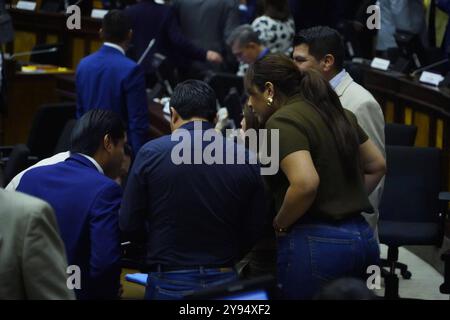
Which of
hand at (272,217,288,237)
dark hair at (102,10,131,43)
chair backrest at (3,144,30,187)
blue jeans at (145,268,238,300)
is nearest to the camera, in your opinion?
blue jeans at (145,268,238,300)

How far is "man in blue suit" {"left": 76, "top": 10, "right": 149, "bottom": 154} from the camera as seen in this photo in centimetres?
707

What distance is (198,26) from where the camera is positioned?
10.3 m

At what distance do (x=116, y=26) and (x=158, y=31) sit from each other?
2.93 m

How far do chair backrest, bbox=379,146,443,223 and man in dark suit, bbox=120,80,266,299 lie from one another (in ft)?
10.0

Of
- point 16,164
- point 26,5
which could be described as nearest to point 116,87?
point 16,164

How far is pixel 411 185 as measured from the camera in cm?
686

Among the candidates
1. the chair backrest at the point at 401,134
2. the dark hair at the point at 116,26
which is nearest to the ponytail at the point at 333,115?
the dark hair at the point at 116,26

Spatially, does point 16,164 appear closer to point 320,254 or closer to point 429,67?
point 320,254

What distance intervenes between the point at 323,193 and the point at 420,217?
3.00m

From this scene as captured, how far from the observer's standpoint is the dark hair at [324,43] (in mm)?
4805

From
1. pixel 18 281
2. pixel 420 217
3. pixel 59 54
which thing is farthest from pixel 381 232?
pixel 59 54

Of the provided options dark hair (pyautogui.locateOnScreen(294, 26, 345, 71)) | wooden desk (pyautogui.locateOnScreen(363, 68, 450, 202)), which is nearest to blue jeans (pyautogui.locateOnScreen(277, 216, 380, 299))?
dark hair (pyautogui.locateOnScreen(294, 26, 345, 71))

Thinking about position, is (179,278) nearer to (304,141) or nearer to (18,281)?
(304,141)

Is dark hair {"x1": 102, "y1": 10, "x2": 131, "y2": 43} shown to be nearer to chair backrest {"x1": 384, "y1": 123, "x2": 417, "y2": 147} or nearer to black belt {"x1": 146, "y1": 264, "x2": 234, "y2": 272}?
chair backrest {"x1": 384, "y1": 123, "x2": 417, "y2": 147}
